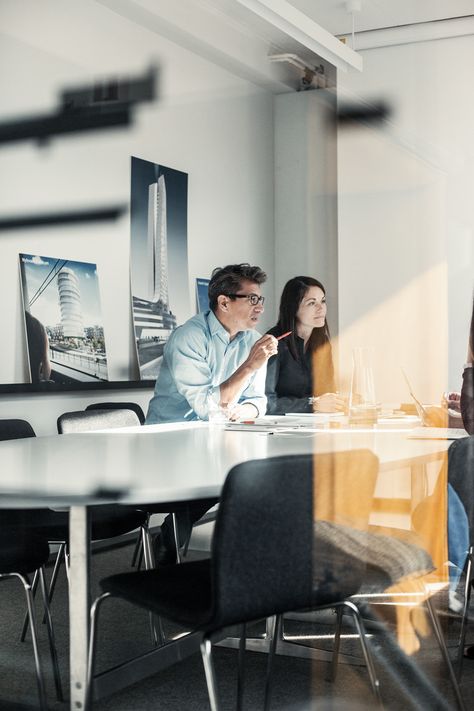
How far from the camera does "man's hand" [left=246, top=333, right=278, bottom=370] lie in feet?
9.34

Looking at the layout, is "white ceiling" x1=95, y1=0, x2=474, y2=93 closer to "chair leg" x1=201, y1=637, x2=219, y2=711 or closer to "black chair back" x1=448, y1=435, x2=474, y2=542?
"black chair back" x1=448, y1=435, x2=474, y2=542

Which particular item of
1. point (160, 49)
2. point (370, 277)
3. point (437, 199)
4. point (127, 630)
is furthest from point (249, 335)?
point (160, 49)

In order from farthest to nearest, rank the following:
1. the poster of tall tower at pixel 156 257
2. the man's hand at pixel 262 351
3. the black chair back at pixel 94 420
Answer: the poster of tall tower at pixel 156 257 → the black chair back at pixel 94 420 → the man's hand at pixel 262 351

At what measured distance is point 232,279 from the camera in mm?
3557

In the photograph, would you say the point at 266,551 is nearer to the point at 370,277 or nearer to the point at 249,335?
the point at 370,277

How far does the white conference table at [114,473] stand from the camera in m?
1.84

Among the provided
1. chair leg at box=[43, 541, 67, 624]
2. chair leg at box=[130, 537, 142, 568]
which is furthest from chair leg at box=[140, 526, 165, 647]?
chair leg at box=[43, 541, 67, 624]

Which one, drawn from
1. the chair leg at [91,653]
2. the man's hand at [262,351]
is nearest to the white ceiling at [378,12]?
the man's hand at [262,351]

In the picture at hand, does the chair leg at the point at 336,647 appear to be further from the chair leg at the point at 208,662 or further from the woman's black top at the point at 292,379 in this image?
the woman's black top at the point at 292,379

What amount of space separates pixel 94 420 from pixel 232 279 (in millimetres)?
805

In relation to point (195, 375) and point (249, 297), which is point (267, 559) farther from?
point (249, 297)

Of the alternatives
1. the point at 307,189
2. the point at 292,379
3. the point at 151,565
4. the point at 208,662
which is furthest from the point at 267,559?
the point at 307,189

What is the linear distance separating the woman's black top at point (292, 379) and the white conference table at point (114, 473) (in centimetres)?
13

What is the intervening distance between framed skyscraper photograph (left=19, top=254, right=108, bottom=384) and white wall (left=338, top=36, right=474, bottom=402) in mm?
2354
